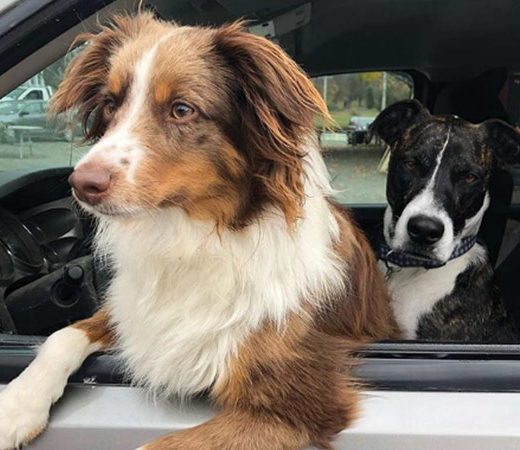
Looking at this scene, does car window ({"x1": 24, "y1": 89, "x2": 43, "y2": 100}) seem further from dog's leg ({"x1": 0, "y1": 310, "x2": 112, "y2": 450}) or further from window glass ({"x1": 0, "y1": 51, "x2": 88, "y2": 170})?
dog's leg ({"x1": 0, "y1": 310, "x2": 112, "y2": 450})

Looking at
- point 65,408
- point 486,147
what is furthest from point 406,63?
point 65,408

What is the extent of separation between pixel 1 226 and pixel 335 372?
1425 mm

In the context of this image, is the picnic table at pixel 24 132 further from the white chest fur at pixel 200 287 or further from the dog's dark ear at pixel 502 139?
the dog's dark ear at pixel 502 139

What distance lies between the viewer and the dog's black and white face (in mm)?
2566

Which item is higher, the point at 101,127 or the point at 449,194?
the point at 101,127

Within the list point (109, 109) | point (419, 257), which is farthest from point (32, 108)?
point (419, 257)

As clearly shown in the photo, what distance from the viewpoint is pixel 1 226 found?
2494 millimetres

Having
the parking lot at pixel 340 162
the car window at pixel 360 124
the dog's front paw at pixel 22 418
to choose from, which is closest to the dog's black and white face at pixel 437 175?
the parking lot at pixel 340 162

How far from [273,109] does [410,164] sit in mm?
1249

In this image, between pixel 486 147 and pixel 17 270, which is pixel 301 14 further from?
pixel 17 270

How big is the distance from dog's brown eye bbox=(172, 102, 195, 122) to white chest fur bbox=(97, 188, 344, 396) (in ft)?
0.81

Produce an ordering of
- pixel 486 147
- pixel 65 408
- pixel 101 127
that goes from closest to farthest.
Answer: pixel 65 408
pixel 101 127
pixel 486 147

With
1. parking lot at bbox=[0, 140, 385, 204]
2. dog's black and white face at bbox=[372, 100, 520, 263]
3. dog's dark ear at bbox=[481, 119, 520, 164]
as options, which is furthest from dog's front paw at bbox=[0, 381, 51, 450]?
dog's dark ear at bbox=[481, 119, 520, 164]

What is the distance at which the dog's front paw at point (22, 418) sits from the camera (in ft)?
5.28
